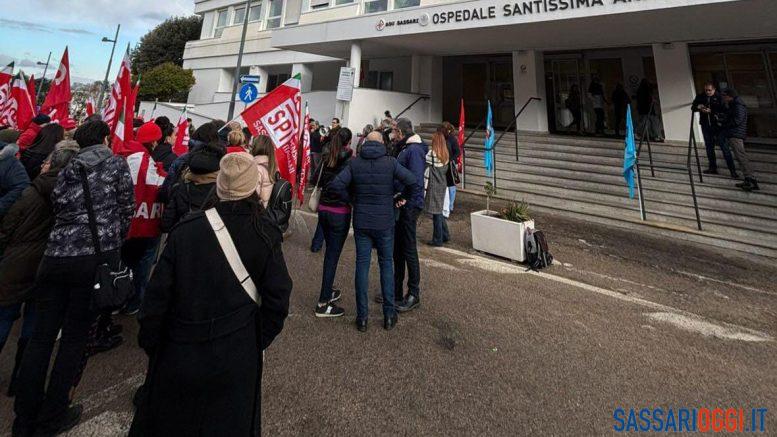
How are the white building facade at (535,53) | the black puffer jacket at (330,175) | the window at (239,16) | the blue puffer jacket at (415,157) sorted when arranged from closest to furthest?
the black puffer jacket at (330,175) → the blue puffer jacket at (415,157) → the white building facade at (535,53) → the window at (239,16)

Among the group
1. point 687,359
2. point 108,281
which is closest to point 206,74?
point 108,281

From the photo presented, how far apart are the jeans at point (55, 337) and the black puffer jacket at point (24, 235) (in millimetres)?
407

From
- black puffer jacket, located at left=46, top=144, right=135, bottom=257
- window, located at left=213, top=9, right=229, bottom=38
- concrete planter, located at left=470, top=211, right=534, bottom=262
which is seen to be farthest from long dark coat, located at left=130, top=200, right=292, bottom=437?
window, located at left=213, top=9, right=229, bottom=38

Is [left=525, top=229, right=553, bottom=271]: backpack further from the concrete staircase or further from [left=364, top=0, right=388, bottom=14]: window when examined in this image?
[left=364, top=0, right=388, bottom=14]: window

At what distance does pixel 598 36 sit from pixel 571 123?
11.7ft

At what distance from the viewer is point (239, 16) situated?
23234mm

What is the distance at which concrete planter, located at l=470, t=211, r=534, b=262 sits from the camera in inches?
230

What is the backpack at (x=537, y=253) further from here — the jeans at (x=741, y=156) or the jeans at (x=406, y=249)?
the jeans at (x=741, y=156)

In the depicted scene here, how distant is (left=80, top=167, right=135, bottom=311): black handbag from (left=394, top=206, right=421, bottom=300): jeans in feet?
Answer: 8.31

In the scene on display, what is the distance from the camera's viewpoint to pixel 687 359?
3.40 m

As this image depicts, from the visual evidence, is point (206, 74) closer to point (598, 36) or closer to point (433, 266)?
point (598, 36)

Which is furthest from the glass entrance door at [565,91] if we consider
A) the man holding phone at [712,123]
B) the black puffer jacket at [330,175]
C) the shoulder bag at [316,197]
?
the shoulder bag at [316,197]

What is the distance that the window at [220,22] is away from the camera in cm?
2422

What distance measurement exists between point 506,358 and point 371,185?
6.64 feet
